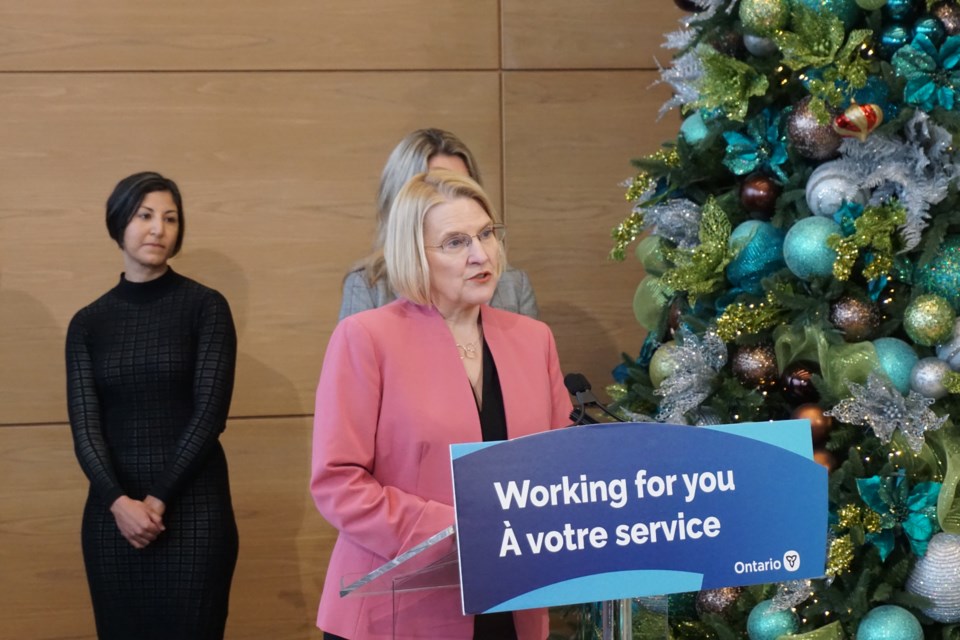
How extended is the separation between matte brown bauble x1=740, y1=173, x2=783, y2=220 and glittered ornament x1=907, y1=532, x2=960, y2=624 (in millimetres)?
755

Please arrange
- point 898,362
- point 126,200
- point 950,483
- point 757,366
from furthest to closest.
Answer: point 126,200
point 757,366
point 898,362
point 950,483

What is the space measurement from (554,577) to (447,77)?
3.05 metres

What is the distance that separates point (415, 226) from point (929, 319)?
38.8 inches

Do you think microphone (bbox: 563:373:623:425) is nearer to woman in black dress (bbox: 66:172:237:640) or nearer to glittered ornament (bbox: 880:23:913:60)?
glittered ornament (bbox: 880:23:913:60)

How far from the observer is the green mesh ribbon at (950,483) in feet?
6.97

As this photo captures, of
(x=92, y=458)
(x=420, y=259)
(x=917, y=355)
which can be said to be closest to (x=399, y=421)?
(x=420, y=259)

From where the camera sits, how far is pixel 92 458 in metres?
3.17

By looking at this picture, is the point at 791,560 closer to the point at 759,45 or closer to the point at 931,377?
the point at 931,377

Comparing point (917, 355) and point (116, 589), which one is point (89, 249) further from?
point (917, 355)

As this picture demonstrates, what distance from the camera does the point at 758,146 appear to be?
2.46 meters

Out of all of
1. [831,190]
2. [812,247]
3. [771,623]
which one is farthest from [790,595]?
[831,190]

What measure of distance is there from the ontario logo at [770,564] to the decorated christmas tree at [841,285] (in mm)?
800

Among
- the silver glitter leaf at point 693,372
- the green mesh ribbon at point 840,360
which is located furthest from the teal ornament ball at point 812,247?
the silver glitter leaf at point 693,372

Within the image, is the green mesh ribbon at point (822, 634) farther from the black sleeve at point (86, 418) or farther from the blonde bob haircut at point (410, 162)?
the black sleeve at point (86, 418)
